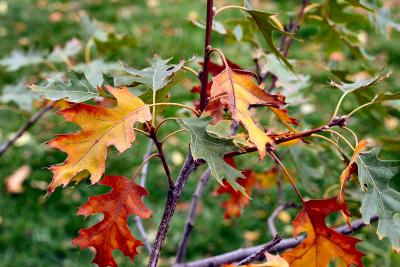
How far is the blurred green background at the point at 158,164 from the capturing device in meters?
2.19

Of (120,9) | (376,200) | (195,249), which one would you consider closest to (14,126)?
(195,249)

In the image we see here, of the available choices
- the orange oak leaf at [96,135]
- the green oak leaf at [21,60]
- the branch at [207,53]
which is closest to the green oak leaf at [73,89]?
the orange oak leaf at [96,135]

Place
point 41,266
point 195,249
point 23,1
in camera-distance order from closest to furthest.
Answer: point 41,266 < point 195,249 < point 23,1

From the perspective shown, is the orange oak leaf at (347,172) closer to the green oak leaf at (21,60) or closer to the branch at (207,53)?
the branch at (207,53)

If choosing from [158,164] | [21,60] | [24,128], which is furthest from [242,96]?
[158,164]

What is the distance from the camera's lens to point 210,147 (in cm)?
104

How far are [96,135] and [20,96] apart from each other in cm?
140

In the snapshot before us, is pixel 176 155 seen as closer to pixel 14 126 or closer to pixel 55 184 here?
pixel 14 126

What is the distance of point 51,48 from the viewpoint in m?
2.27

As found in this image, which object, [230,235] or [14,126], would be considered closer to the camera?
[230,235]

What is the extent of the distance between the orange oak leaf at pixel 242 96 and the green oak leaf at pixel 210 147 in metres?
0.06

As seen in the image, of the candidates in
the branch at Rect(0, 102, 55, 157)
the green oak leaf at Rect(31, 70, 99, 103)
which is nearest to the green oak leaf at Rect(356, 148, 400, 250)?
the green oak leaf at Rect(31, 70, 99, 103)

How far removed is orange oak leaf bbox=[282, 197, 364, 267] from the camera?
1.14 metres

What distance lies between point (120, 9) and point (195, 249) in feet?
9.70
